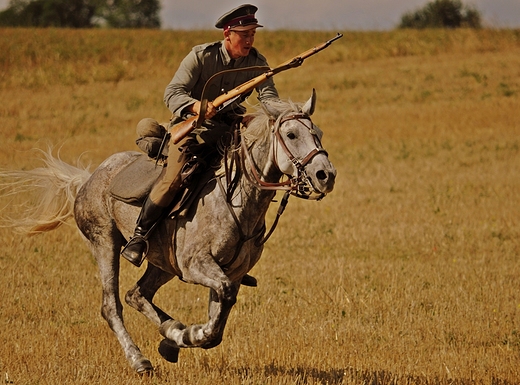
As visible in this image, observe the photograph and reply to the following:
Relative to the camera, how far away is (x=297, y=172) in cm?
645

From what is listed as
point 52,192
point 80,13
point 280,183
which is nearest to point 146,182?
point 280,183

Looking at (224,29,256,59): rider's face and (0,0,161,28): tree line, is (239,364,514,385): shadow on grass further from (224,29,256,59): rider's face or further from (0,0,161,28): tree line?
(0,0,161,28): tree line

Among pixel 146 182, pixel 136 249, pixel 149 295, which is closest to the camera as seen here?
pixel 136 249

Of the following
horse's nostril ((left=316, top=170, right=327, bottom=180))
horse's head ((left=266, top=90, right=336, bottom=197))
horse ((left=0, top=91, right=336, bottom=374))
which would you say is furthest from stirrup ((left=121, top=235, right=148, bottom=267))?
horse's nostril ((left=316, top=170, right=327, bottom=180))

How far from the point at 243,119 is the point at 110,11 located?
81436 millimetres

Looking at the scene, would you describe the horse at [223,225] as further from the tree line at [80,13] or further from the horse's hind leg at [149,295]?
the tree line at [80,13]

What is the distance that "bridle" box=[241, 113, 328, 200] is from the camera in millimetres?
6375

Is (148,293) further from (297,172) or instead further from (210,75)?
(297,172)

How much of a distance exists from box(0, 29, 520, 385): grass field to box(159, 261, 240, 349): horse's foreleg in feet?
1.36

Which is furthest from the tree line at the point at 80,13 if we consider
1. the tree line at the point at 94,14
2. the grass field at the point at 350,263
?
the grass field at the point at 350,263

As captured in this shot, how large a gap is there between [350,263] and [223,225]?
586cm

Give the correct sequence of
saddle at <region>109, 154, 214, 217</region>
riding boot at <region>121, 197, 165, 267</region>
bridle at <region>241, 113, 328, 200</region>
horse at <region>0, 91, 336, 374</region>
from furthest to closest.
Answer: riding boot at <region>121, 197, 165, 267</region> → saddle at <region>109, 154, 214, 217</region> → horse at <region>0, 91, 336, 374</region> → bridle at <region>241, 113, 328, 200</region>

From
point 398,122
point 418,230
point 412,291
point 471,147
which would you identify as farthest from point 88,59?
point 412,291

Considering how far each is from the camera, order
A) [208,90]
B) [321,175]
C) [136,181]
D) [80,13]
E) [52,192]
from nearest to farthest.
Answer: [321,175] < [208,90] < [136,181] < [52,192] < [80,13]
